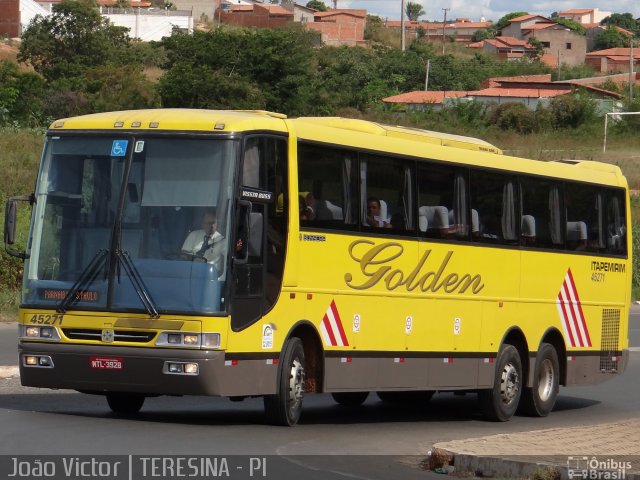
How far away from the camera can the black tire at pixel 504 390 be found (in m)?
16.6

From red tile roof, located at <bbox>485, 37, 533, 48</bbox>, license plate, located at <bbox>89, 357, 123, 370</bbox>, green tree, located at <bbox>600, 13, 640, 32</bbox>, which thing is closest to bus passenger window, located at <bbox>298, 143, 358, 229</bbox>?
license plate, located at <bbox>89, 357, 123, 370</bbox>

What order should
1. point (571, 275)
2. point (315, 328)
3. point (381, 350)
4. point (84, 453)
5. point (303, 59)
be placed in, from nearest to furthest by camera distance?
point (84, 453) < point (315, 328) < point (381, 350) < point (571, 275) < point (303, 59)

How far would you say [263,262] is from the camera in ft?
42.5

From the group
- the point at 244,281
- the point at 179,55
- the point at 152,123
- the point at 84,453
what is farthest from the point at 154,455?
the point at 179,55

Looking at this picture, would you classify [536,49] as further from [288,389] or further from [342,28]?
[288,389]

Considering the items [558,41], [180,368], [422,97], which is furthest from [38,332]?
[558,41]

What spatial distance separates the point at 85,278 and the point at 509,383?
6323 millimetres

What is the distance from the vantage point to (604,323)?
63.3 feet

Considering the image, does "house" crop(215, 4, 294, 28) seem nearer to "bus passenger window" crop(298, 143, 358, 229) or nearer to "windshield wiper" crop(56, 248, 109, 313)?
"bus passenger window" crop(298, 143, 358, 229)

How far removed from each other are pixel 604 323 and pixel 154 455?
10194mm

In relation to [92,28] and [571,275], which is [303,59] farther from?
[571,275]

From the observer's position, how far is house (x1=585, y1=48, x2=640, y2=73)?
13375cm

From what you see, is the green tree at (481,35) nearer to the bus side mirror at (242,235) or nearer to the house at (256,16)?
the house at (256,16)

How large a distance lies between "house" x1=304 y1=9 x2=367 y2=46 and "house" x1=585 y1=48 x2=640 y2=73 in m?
23.3
